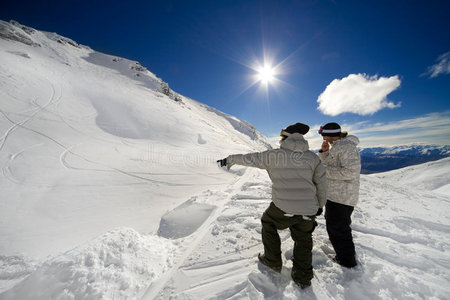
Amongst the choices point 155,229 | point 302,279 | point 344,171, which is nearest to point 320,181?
point 344,171

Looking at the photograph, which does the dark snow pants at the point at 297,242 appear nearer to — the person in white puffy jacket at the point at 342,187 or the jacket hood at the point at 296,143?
the person in white puffy jacket at the point at 342,187

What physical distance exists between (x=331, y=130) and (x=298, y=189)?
4.26ft

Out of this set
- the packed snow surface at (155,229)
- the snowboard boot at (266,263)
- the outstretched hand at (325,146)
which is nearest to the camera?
the packed snow surface at (155,229)

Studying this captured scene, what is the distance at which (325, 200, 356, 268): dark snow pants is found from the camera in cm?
266

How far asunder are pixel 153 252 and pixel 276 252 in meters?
2.02

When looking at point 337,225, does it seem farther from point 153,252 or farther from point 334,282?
point 153,252

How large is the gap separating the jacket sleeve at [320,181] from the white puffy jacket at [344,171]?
1.63 feet

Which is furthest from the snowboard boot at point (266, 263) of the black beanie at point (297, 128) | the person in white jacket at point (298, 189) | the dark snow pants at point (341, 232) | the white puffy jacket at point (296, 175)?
the black beanie at point (297, 128)

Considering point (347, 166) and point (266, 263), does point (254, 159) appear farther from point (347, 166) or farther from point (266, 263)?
point (266, 263)

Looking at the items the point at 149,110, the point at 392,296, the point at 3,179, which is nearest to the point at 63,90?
the point at 149,110

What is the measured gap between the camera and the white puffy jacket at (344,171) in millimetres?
2654

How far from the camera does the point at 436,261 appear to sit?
2809 millimetres

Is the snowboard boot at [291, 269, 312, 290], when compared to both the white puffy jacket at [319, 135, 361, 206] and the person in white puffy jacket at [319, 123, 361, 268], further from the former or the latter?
the white puffy jacket at [319, 135, 361, 206]

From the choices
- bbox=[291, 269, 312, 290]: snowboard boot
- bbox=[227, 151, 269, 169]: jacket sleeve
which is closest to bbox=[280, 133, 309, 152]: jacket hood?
bbox=[227, 151, 269, 169]: jacket sleeve
